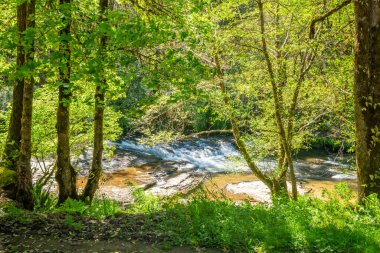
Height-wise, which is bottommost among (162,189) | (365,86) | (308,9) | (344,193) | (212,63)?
(162,189)

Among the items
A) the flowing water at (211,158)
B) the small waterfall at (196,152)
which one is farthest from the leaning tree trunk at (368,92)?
the small waterfall at (196,152)

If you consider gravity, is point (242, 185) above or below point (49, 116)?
below

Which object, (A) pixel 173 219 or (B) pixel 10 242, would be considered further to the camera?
(A) pixel 173 219

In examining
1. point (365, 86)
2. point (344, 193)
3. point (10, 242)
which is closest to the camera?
point (10, 242)

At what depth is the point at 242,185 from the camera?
54.3ft

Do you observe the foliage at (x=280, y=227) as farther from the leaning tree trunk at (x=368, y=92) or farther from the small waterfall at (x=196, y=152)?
the small waterfall at (x=196, y=152)

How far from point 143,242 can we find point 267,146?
7361 millimetres

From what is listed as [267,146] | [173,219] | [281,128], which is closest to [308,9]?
[281,128]

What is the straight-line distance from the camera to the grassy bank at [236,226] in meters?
5.13

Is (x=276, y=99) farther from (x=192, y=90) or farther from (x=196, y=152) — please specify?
(x=196, y=152)

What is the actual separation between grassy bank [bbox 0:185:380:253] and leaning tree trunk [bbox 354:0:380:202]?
1.77 ft

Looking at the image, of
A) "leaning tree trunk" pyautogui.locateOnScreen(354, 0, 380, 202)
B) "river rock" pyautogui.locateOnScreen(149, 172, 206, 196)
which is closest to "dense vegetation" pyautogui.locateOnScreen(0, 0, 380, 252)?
"leaning tree trunk" pyautogui.locateOnScreen(354, 0, 380, 202)

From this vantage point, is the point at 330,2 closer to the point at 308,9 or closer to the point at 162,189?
the point at 308,9

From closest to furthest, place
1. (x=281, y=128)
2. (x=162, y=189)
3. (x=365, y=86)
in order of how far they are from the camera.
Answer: (x=365, y=86)
(x=281, y=128)
(x=162, y=189)
